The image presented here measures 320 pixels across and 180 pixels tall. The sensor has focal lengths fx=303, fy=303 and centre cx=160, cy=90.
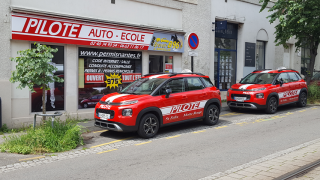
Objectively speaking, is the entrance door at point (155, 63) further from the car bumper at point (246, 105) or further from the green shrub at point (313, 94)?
the green shrub at point (313, 94)

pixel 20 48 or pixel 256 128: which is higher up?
pixel 20 48

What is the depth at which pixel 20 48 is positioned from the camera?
9.80m

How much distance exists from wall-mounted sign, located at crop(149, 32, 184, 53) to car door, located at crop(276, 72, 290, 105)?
467 centimetres

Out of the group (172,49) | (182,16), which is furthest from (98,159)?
(182,16)

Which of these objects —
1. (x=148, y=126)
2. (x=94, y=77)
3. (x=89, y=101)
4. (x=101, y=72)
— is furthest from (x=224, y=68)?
(x=148, y=126)

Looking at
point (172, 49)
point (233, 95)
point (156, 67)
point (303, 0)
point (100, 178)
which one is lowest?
point (100, 178)

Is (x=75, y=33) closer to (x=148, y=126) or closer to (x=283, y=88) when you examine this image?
(x=148, y=126)

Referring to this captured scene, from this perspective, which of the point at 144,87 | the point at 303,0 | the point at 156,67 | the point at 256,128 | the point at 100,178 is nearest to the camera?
the point at 100,178

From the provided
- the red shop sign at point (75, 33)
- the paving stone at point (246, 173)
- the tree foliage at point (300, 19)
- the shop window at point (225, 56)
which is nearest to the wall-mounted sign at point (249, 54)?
the shop window at point (225, 56)

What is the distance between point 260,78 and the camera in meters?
13.1

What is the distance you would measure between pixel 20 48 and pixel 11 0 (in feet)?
4.93

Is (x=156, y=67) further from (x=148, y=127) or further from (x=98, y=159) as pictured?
(x=98, y=159)

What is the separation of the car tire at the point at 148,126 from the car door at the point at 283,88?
6569 mm

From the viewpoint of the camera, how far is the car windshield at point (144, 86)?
8.65 meters
